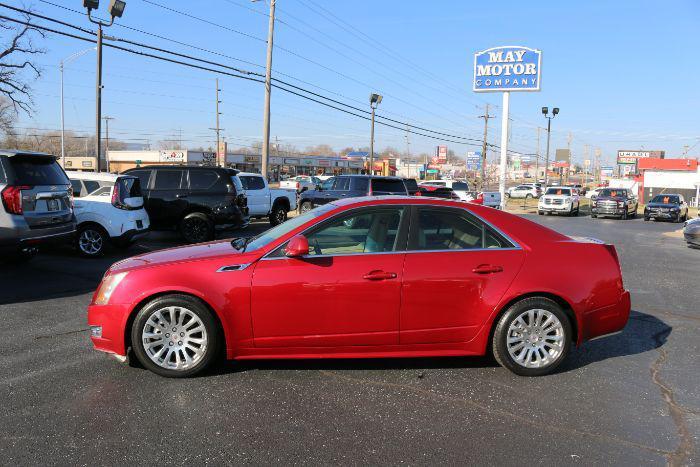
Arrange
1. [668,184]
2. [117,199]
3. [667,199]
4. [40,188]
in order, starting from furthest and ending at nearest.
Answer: [668,184], [667,199], [117,199], [40,188]

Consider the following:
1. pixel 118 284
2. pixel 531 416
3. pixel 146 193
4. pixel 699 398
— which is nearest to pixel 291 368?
pixel 118 284

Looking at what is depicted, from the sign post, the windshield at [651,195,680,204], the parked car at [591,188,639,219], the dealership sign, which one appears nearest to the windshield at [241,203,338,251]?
the sign post

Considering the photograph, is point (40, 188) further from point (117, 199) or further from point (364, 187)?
point (364, 187)

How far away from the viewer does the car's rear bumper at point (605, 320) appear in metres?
4.64

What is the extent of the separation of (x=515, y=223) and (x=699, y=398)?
6.46 feet

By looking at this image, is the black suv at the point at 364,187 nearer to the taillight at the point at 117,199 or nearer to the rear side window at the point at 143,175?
the rear side window at the point at 143,175

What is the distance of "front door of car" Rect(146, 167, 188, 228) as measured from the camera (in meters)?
12.9

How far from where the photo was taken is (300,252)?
421cm

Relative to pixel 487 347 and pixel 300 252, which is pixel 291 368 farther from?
pixel 487 347

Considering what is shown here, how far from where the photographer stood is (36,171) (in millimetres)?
8148

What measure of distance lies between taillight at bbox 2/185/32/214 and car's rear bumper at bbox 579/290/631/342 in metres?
7.42

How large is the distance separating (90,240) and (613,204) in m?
27.9

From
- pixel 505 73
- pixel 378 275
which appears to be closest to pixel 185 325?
pixel 378 275

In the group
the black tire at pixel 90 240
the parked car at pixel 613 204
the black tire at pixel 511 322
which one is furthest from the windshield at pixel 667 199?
the black tire at pixel 511 322
